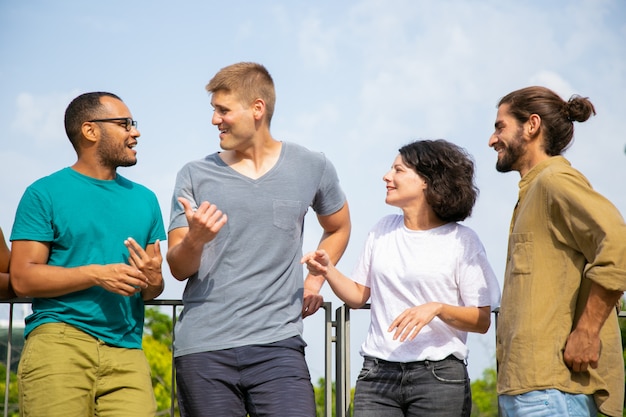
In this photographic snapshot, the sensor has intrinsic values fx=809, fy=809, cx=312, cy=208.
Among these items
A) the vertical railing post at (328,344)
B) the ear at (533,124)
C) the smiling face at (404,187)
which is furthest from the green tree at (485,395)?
the ear at (533,124)

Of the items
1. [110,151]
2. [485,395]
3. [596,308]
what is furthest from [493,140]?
[485,395]

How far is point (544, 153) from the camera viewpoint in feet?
11.4

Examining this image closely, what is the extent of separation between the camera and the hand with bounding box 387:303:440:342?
3.40 m

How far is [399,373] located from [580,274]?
963mm

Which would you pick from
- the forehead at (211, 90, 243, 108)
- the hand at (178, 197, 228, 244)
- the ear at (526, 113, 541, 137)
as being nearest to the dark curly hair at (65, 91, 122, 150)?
the forehead at (211, 90, 243, 108)

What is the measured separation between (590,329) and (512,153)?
876mm

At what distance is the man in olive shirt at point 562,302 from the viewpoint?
9.90 feet

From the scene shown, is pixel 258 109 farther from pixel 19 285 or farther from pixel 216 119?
pixel 19 285

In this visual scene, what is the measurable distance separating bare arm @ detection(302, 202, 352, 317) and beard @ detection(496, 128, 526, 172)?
812mm

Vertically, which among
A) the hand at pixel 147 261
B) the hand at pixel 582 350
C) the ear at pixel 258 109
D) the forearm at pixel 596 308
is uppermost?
the ear at pixel 258 109

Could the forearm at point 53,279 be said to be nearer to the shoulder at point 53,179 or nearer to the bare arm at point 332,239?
the shoulder at point 53,179

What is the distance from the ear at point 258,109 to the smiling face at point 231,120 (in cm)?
4

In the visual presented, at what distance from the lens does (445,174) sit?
3.98 m

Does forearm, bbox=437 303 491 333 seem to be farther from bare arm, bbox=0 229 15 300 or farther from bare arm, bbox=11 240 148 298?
bare arm, bbox=0 229 15 300
